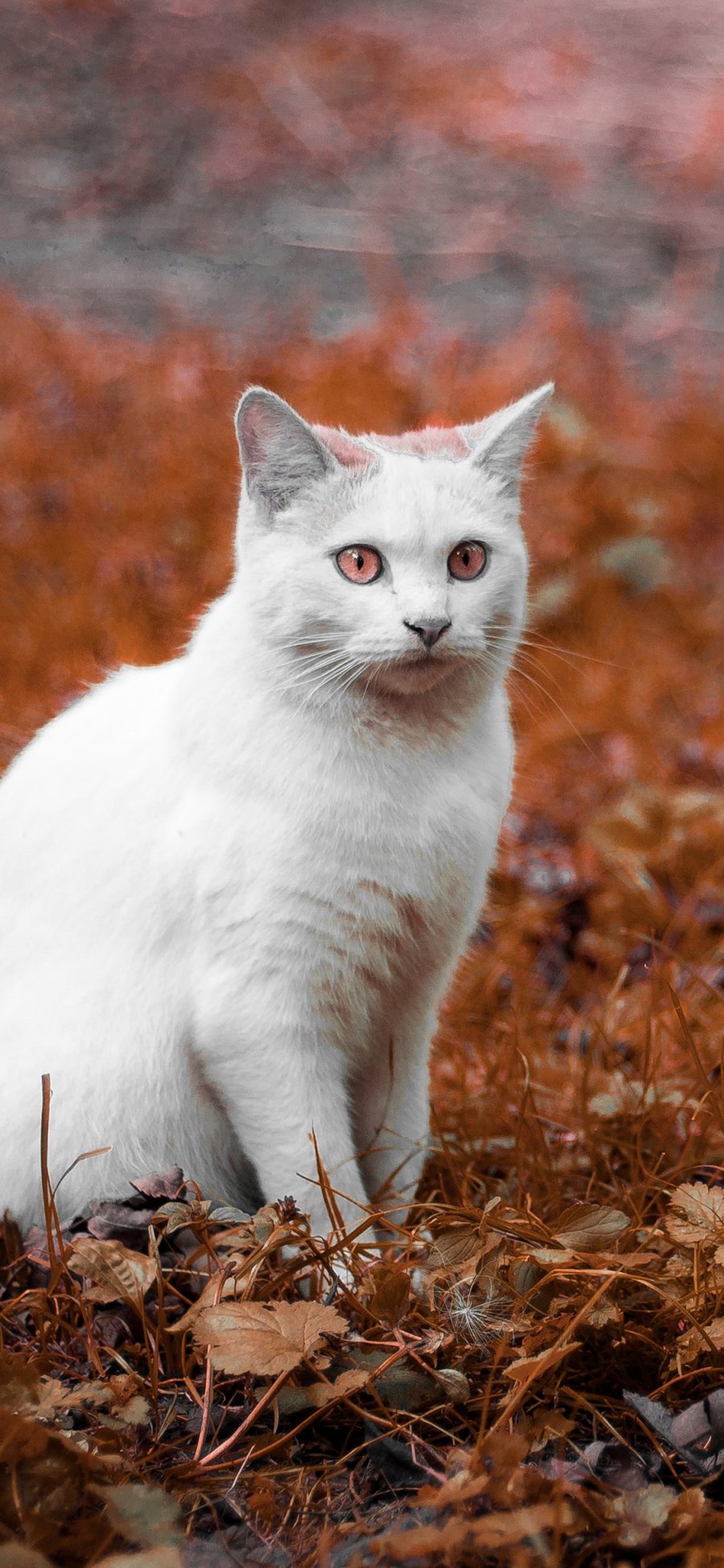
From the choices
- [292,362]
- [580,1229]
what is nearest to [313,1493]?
[580,1229]

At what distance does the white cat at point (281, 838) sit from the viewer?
6.18 feet

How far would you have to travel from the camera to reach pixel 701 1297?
1722mm

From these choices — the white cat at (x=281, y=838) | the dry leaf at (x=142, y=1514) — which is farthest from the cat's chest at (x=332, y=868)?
the dry leaf at (x=142, y=1514)

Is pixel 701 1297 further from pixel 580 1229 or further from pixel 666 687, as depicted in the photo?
pixel 666 687

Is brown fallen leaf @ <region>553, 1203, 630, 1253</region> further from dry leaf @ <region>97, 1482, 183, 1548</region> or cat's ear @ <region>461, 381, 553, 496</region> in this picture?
cat's ear @ <region>461, 381, 553, 496</region>

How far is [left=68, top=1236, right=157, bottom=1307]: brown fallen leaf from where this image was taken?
1704 millimetres

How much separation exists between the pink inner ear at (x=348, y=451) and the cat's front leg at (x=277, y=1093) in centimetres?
78

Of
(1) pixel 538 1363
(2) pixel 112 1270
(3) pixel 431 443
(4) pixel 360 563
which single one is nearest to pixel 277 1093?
(2) pixel 112 1270

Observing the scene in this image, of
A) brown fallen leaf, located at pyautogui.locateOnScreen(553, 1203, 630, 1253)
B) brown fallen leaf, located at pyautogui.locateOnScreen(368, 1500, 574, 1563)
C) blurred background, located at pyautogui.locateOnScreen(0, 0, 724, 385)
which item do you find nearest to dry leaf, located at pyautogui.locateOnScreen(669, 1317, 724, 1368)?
brown fallen leaf, located at pyautogui.locateOnScreen(553, 1203, 630, 1253)

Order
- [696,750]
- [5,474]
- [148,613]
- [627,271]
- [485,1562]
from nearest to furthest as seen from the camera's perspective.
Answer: [485,1562], [696,750], [148,613], [5,474], [627,271]

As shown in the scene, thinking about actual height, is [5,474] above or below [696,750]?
above

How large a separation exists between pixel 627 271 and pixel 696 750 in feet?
11.2

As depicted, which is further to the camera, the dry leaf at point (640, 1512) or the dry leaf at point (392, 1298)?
the dry leaf at point (392, 1298)

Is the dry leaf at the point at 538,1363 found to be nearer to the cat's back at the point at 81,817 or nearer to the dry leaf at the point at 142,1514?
the dry leaf at the point at 142,1514
